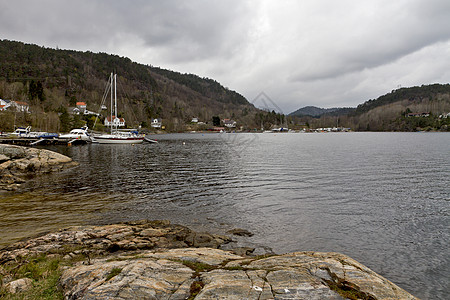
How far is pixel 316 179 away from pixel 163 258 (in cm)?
2090

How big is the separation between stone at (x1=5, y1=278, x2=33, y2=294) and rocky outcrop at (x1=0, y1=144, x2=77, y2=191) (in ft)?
69.5

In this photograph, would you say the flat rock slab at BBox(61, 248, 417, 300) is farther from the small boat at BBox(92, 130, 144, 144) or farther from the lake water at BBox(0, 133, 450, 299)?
the small boat at BBox(92, 130, 144, 144)

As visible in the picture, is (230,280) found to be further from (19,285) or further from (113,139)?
(113,139)

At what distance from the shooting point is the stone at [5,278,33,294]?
553 cm

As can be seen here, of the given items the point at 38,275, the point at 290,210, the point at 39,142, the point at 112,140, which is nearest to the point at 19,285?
the point at 38,275

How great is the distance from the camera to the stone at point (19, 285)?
5528mm

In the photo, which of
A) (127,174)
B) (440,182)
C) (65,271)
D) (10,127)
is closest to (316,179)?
(440,182)

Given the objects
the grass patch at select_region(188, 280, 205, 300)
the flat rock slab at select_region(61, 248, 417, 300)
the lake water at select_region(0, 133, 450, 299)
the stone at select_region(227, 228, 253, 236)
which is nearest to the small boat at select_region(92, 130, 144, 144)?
the lake water at select_region(0, 133, 450, 299)

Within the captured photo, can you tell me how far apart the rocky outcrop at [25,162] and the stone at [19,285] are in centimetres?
2117

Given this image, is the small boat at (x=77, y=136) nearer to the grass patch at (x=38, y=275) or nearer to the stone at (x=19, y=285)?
the grass patch at (x=38, y=275)

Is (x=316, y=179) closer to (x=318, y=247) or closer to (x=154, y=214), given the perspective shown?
(x=318, y=247)

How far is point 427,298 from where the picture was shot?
7.16 m

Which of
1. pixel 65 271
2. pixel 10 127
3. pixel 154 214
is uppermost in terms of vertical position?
pixel 10 127

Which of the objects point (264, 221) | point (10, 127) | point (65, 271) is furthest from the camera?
point (10, 127)
